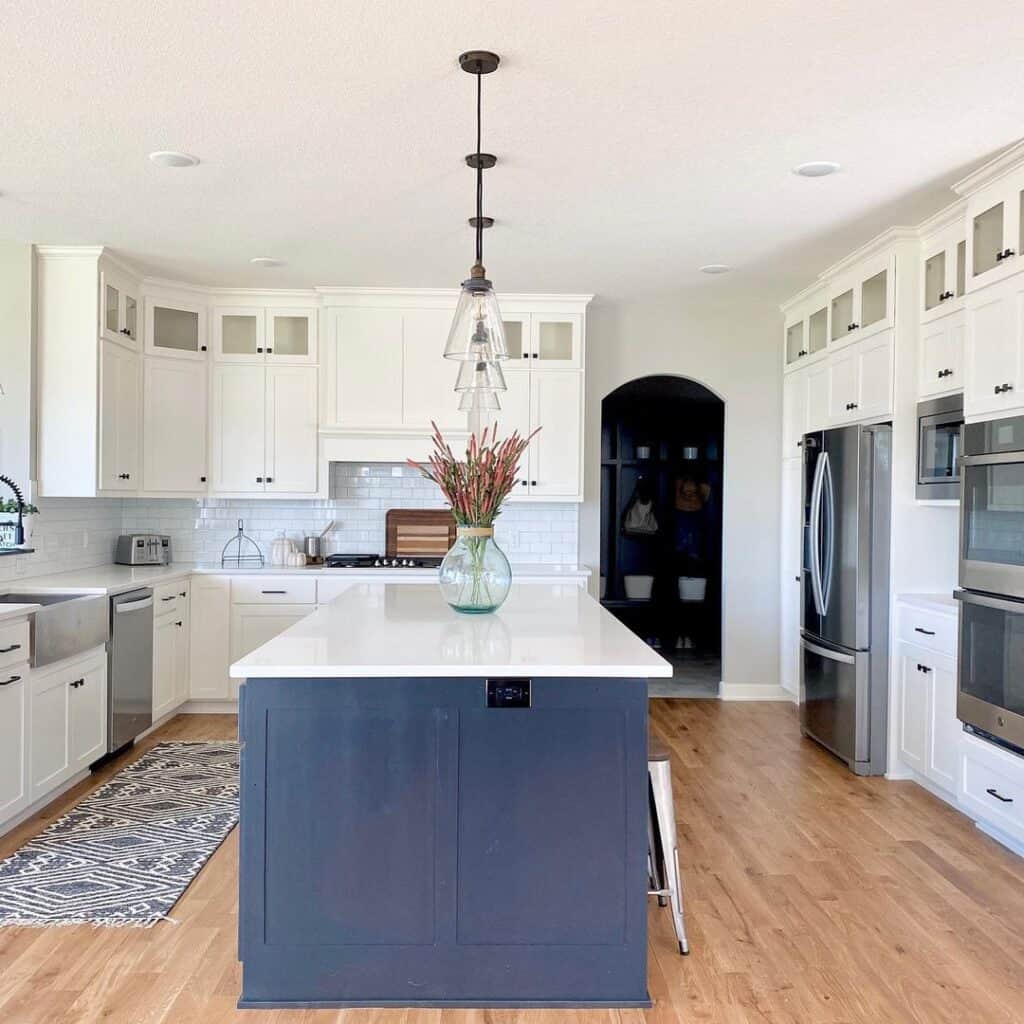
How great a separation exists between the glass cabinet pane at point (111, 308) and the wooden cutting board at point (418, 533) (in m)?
2.02

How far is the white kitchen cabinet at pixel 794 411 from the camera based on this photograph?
5.55 m

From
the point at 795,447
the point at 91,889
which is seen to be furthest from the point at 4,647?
the point at 795,447

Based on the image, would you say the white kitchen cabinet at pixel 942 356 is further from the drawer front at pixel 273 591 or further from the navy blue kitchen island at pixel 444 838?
the drawer front at pixel 273 591

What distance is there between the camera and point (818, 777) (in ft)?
14.1

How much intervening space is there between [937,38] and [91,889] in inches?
146

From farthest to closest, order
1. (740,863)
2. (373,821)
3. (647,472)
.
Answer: (647,472) → (740,863) → (373,821)

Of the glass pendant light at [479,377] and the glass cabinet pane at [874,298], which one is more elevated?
the glass cabinet pane at [874,298]

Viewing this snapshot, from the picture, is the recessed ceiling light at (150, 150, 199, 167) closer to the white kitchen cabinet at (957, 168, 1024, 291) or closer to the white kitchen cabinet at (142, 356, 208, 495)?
the white kitchen cabinet at (142, 356, 208, 495)

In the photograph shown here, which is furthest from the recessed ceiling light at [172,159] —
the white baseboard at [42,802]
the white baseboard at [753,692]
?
the white baseboard at [753,692]

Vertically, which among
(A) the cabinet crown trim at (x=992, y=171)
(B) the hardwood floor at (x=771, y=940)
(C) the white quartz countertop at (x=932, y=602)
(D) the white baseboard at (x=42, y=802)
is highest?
(A) the cabinet crown trim at (x=992, y=171)

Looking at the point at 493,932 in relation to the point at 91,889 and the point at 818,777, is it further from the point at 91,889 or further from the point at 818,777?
the point at 818,777

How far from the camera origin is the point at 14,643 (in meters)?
3.40

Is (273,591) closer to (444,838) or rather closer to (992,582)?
(444,838)

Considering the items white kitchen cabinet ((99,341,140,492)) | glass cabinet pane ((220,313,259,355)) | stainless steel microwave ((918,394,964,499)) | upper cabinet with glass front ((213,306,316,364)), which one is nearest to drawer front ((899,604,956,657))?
stainless steel microwave ((918,394,964,499))
